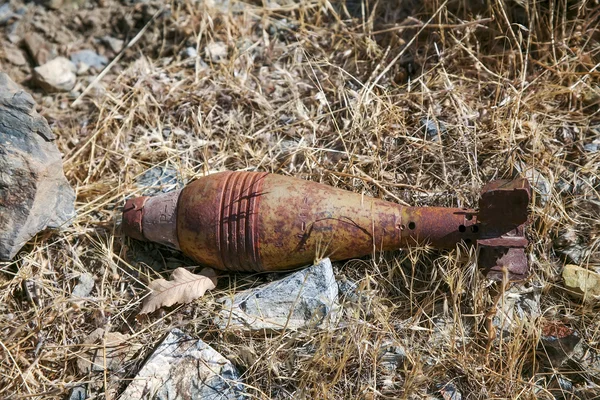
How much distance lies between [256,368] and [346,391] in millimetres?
354

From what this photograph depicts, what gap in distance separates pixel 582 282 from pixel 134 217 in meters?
1.88

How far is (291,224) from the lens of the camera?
8.48 feet

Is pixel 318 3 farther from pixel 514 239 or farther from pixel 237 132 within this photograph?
pixel 514 239

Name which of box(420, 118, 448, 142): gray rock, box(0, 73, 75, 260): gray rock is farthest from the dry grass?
box(0, 73, 75, 260): gray rock

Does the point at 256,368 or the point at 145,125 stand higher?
the point at 145,125

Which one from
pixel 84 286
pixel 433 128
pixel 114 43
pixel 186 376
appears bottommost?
pixel 186 376

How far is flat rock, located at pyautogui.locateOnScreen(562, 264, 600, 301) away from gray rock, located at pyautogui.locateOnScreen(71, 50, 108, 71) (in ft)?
8.42

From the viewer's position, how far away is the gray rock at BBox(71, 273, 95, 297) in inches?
113

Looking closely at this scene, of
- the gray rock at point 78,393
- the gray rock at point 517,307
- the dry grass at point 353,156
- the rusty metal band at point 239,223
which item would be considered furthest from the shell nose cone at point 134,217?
the gray rock at point 517,307

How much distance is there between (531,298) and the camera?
2719 mm

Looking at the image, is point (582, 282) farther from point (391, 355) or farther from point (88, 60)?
point (88, 60)

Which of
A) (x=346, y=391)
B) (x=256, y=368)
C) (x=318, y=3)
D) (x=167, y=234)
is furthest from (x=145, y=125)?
(x=346, y=391)

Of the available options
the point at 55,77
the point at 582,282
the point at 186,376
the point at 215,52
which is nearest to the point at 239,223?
the point at 186,376

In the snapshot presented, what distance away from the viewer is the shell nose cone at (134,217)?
279 centimetres
